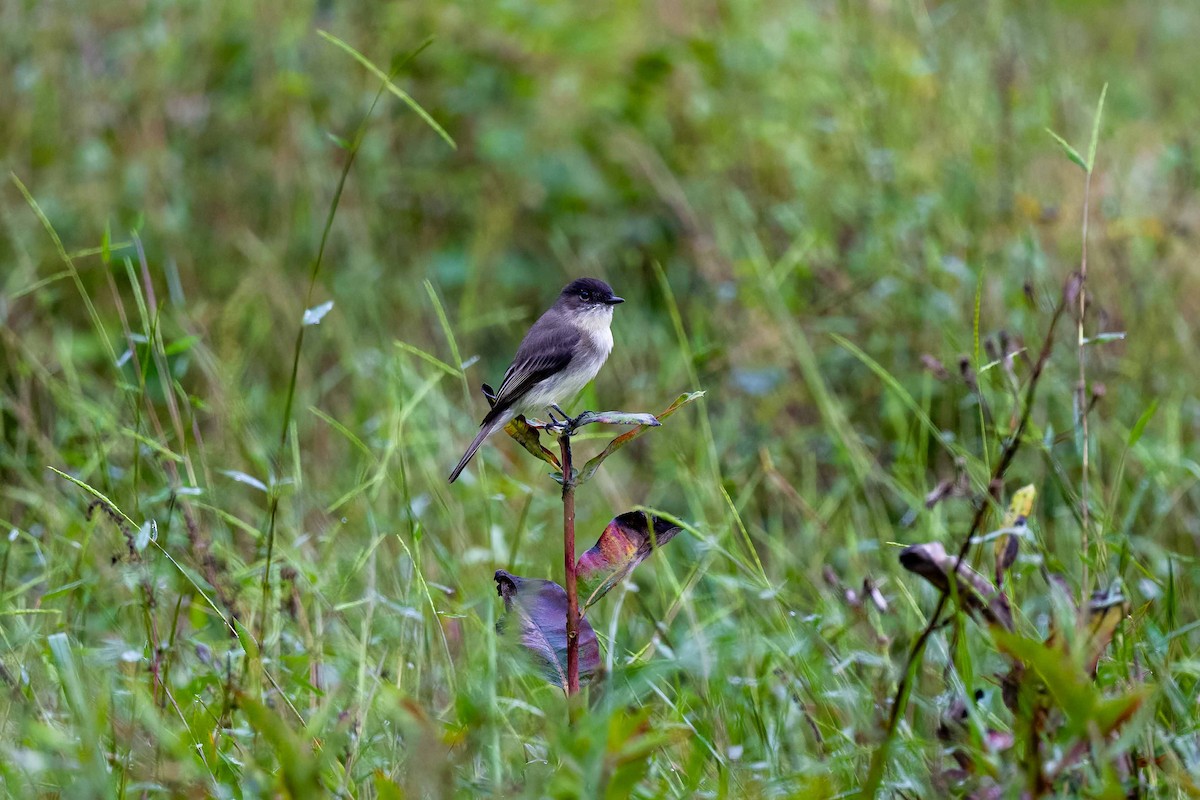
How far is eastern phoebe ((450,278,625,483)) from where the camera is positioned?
3.09 meters

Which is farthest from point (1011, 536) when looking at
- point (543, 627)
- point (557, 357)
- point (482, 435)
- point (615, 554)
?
point (557, 357)

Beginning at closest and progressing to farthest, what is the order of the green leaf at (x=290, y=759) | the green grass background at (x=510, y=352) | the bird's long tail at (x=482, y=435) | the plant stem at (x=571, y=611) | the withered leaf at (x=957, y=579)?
the green leaf at (x=290, y=759), the withered leaf at (x=957, y=579), the plant stem at (x=571, y=611), the green grass background at (x=510, y=352), the bird's long tail at (x=482, y=435)

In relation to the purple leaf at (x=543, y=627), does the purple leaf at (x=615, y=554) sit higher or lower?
higher

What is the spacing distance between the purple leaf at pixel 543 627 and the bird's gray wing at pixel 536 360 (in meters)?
1.28

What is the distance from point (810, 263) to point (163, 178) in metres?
2.80

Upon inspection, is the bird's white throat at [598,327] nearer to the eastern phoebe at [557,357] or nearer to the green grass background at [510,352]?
the eastern phoebe at [557,357]

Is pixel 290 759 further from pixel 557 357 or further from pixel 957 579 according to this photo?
pixel 557 357

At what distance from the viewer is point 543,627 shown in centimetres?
181

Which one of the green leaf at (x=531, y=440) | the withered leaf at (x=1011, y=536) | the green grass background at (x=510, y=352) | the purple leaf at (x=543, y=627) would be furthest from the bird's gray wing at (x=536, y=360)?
the withered leaf at (x=1011, y=536)

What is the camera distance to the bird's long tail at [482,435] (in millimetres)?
2693

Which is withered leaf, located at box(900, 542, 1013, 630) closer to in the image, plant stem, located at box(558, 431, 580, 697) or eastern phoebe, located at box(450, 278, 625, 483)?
plant stem, located at box(558, 431, 580, 697)

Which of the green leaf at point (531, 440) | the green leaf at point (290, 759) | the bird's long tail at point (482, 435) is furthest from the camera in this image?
the bird's long tail at point (482, 435)

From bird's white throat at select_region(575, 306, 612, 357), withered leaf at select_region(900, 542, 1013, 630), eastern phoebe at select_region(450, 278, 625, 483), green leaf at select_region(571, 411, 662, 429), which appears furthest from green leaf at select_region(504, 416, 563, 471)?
bird's white throat at select_region(575, 306, 612, 357)

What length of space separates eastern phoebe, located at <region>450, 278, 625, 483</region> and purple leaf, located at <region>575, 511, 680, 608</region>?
1.25 metres
